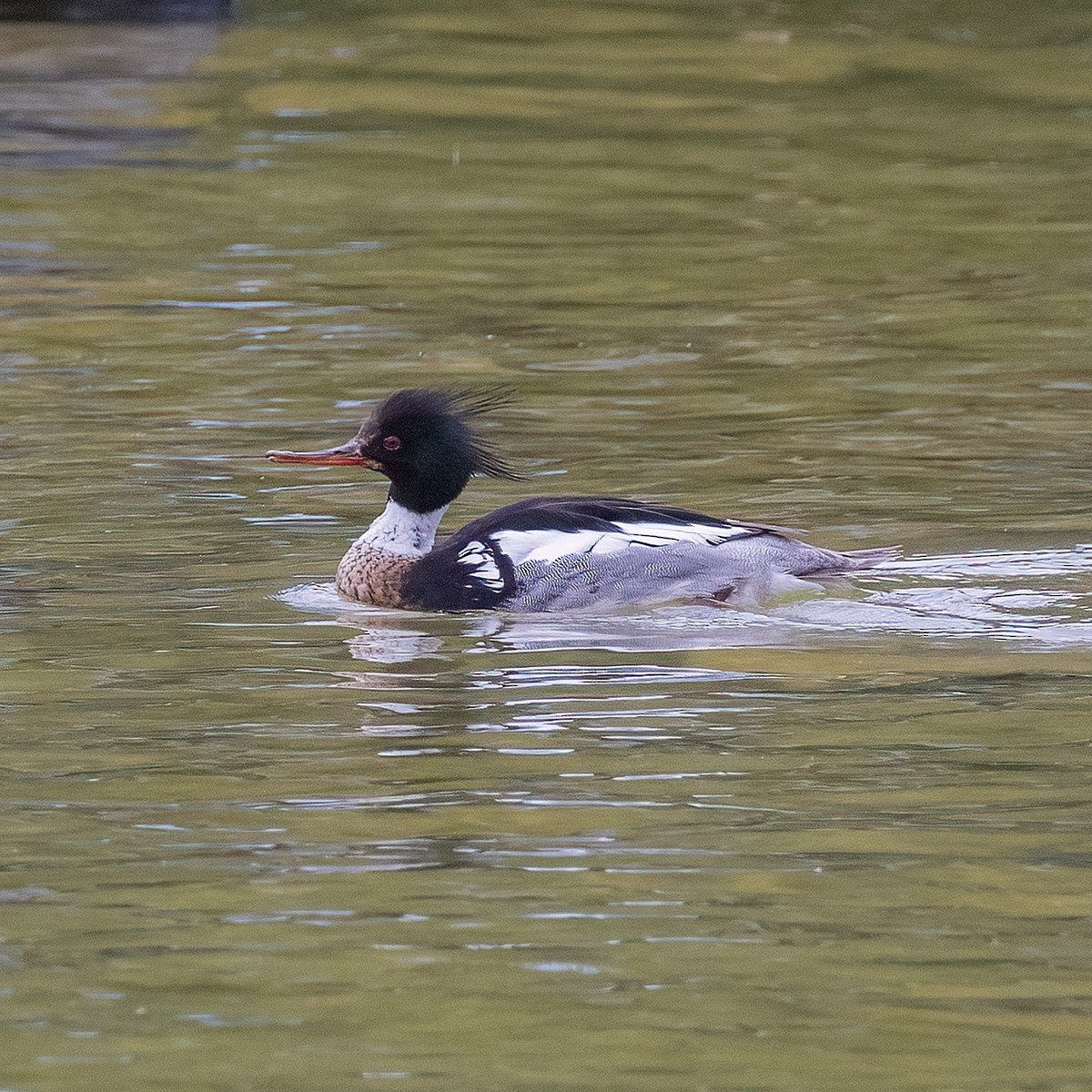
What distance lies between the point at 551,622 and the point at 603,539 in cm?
33

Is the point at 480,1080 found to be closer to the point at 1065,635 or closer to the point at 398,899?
the point at 398,899

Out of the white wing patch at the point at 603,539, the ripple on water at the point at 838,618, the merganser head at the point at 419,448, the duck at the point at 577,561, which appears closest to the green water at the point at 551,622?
the ripple on water at the point at 838,618

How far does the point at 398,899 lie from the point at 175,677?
2.38m

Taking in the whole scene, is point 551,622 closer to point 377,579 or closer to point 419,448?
point 377,579

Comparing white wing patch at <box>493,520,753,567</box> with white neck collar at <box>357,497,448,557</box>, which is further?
white neck collar at <box>357,497,448,557</box>

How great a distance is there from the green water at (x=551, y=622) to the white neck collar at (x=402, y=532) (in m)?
0.34

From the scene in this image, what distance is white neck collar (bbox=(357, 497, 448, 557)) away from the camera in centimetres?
877

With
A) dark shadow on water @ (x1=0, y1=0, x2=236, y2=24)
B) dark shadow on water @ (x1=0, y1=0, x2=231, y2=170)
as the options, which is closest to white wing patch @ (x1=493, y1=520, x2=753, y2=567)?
dark shadow on water @ (x1=0, y1=0, x2=231, y2=170)

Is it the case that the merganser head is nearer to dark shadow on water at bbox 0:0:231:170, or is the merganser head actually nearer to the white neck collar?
the white neck collar

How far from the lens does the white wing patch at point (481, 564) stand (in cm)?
841

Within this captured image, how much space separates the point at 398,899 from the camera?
5398 mm

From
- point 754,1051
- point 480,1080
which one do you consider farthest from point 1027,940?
point 480,1080

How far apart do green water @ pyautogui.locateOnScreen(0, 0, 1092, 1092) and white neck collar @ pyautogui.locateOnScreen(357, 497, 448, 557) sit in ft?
→ 1.13

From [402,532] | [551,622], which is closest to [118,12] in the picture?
[402,532]
